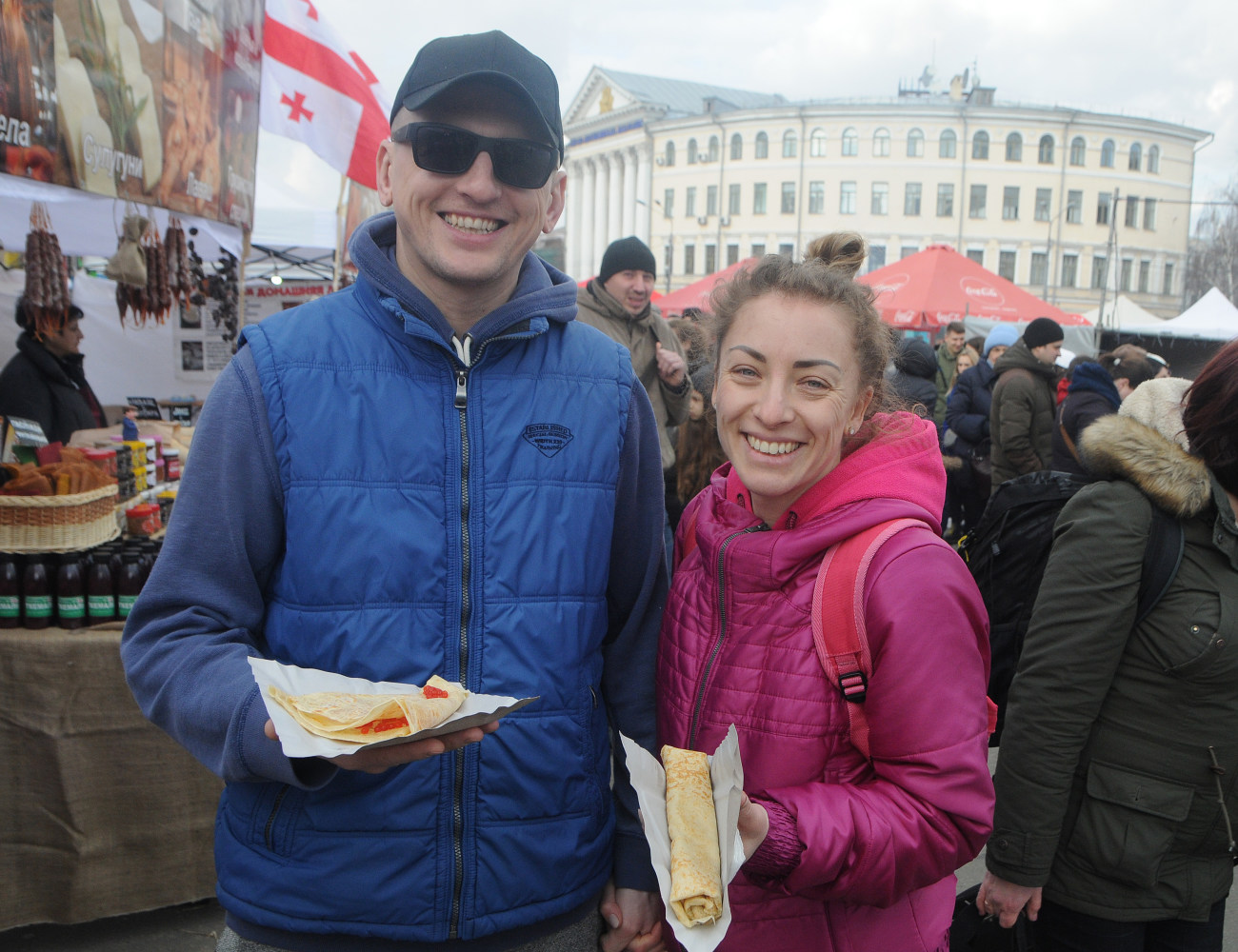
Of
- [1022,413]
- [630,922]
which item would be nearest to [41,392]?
[630,922]

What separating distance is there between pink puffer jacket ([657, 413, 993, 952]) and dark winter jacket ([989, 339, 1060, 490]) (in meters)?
6.29

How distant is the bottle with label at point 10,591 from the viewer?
129 inches

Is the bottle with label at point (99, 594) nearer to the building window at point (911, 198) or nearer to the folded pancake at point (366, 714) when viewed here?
the folded pancake at point (366, 714)

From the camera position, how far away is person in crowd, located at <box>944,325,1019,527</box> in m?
8.84

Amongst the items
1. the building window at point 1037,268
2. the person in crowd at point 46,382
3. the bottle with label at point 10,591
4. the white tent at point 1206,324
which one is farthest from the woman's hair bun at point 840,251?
the building window at point 1037,268

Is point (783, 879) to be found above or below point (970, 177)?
below

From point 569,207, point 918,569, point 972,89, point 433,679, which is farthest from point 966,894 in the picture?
point 569,207

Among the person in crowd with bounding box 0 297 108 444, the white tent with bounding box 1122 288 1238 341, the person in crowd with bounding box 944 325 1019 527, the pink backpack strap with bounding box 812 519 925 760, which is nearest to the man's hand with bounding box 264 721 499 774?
the pink backpack strap with bounding box 812 519 925 760

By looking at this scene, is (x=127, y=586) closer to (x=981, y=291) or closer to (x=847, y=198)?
(x=981, y=291)

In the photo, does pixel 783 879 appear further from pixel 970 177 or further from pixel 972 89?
pixel 972 89

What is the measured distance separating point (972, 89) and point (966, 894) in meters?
78.5

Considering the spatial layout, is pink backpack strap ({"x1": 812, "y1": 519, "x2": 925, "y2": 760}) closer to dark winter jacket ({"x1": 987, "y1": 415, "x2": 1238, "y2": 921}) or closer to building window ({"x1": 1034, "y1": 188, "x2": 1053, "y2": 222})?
dark winter jacket ({"x1": 987, "y1": 415, "x2": 1238, "y2": 921})

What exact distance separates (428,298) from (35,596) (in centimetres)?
255

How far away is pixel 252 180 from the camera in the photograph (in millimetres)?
5754
